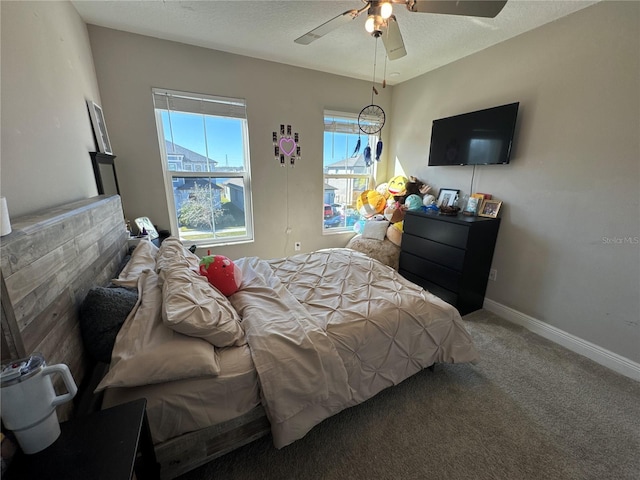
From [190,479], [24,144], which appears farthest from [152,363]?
[24,144]

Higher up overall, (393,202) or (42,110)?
(42,110)

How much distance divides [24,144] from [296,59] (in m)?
2.47

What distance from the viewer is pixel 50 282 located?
85 centimetres

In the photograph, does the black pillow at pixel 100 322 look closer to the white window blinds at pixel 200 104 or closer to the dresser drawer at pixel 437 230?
the white window blinds at pixel 200 104

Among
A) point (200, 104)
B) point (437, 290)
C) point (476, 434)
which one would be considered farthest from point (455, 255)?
point (200, 104)

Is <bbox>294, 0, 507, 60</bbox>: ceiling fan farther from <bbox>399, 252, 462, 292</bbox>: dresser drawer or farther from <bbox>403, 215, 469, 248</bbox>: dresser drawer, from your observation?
<bbox>399, 252, 462, 292</bbox>: dresser drawer

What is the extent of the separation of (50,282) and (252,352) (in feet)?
2.45

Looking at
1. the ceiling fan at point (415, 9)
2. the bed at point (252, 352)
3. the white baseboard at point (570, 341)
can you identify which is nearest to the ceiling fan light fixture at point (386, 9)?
the ceiling fan at point (415, 9)

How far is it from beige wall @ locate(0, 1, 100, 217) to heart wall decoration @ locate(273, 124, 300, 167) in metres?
1.65

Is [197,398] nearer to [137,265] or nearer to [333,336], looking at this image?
[333,336]

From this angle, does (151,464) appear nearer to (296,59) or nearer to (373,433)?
(373,433)

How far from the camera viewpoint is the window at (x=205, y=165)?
2582 mm

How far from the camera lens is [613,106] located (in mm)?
1741

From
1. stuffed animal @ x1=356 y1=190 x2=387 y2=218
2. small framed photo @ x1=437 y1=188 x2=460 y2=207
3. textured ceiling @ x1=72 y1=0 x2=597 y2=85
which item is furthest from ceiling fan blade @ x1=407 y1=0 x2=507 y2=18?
stuffed animal @ x1=356 y1=190 x2=387 y2=218
